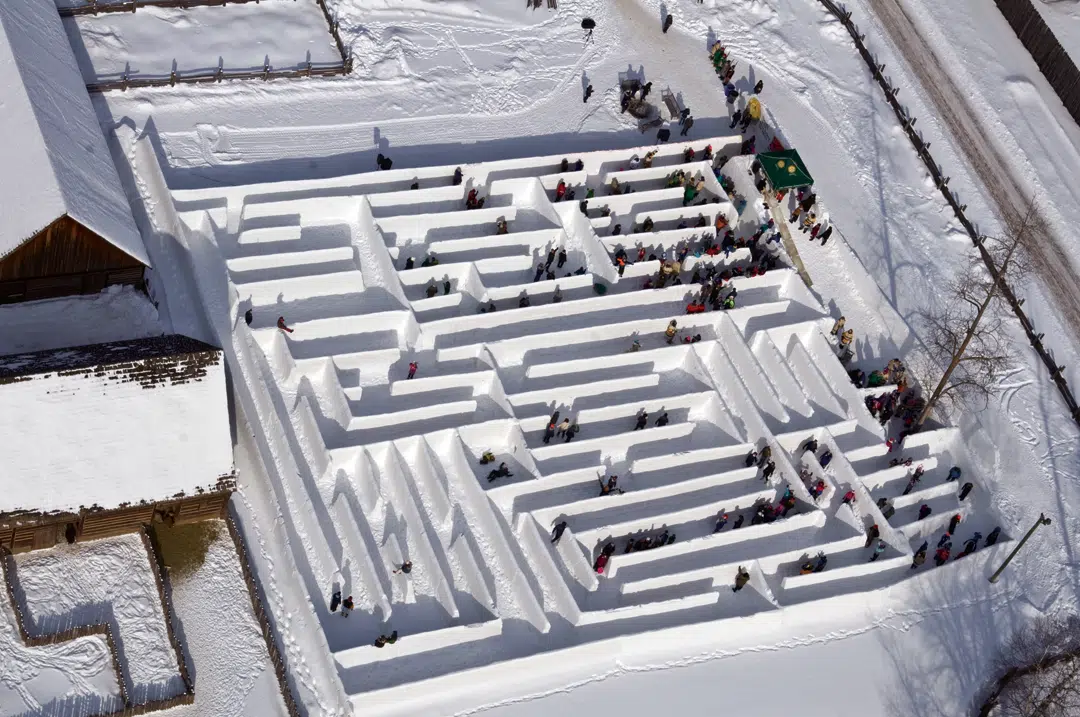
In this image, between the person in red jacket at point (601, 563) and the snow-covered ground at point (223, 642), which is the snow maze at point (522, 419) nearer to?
the person in red jacket at point (601, 563)

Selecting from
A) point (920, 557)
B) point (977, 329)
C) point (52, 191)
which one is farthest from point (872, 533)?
point (52, 191)

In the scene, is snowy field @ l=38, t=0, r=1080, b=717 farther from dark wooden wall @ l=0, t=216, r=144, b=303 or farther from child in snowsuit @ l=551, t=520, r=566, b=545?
dark wooden wall @ l=0, t=216, r=144, b=303

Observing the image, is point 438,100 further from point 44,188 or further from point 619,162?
point 44,188

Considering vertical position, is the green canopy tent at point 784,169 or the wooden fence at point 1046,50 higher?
the wooden fence at point 1046,50

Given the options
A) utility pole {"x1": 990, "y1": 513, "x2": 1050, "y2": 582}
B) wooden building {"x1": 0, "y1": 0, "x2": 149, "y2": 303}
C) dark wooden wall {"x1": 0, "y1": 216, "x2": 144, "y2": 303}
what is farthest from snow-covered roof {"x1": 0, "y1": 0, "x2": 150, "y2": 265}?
utility pole {"x1": 990, "y1": 513, "x2": 1050, "y2": 582}

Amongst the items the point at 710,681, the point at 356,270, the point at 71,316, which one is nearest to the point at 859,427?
the point at 710,681

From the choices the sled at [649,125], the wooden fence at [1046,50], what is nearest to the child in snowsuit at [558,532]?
the sled at [649,125]

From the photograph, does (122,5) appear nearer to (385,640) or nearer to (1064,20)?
(385,640)
